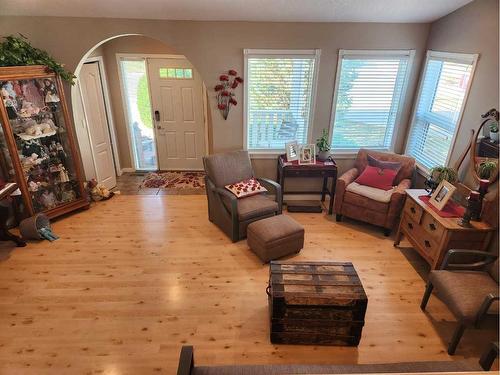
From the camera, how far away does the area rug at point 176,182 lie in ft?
16.5

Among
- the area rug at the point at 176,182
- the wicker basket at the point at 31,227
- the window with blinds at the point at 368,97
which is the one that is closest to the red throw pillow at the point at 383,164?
the window with blinds at the point at 368,97

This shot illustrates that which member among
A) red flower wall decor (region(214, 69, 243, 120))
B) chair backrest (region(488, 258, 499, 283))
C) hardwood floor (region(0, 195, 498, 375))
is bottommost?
hardwood floor (region(0, 195, 498, 375))

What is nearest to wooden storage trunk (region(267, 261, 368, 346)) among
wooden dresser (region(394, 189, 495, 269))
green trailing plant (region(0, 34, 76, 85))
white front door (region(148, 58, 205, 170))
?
wooden dresser (region(394, 189, 495, 269))

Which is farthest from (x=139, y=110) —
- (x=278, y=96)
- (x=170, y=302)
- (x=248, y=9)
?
(x=170, y=302)

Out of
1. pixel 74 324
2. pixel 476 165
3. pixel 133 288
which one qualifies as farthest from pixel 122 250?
pixel 476 165

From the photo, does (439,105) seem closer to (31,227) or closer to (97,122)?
(97,122)

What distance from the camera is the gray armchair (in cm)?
219

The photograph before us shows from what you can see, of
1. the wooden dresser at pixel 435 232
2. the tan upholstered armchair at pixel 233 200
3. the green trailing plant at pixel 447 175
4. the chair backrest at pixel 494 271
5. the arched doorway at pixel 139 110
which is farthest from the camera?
the arched doorway at pixel 139 110

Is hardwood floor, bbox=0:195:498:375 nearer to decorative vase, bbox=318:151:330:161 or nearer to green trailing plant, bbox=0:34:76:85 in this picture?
decorative vase, bbox=318:151:330:161

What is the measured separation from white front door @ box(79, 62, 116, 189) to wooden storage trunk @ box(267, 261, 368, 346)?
3.62 metres

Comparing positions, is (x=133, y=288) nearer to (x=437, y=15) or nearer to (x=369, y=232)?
(x=369, y=232)

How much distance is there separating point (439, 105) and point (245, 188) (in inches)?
97.8

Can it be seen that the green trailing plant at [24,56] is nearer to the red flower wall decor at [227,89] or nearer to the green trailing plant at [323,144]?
the red flower wall decor at [227,89]

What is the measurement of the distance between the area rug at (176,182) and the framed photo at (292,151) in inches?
61.1
